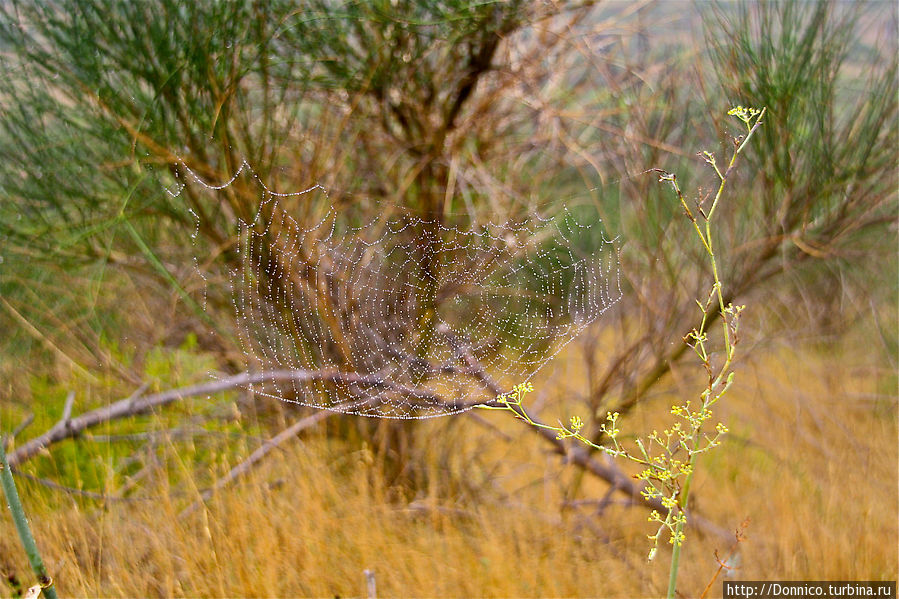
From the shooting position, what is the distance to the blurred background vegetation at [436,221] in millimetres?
1188

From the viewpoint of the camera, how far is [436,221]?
154 cm

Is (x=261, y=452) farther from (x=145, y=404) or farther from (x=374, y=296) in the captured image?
(x=374, y=296)

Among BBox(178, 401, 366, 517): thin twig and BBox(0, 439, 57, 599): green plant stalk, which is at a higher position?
BBox(0, 439, 57, 599): green plant stalk

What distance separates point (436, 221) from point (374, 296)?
0.21 metres

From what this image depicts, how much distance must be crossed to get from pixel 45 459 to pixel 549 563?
93 cm

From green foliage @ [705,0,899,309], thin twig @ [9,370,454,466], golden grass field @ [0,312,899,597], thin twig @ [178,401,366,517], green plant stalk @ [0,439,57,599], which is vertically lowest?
golden grass field @ [0,312,899,597]

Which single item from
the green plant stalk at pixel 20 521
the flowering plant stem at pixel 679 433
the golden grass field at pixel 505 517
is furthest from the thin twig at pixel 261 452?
the flowering plant stem at pixel 679 433

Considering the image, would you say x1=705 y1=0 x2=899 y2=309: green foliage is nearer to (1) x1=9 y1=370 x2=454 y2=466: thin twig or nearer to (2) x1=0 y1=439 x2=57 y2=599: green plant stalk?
(1) x1=9 y1=370 x2=454 y2=466: thin twig

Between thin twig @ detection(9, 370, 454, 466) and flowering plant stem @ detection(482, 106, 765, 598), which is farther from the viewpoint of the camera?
thin twig @ detection(9, 370, 454, 466)

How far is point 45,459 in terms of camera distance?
133cm

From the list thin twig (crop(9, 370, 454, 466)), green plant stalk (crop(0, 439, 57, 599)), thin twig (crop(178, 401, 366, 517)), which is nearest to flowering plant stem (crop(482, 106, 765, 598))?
green plant stalk (crop(0, 439, 57, 599))

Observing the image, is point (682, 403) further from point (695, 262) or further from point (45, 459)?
point (45, 459)

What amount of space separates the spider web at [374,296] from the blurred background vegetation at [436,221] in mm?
50

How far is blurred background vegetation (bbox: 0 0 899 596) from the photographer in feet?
3.90
